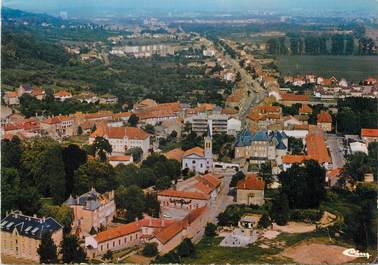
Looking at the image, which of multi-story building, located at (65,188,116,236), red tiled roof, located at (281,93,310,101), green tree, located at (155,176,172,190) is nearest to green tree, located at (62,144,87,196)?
multi-story building, located at (65,188,116,236)

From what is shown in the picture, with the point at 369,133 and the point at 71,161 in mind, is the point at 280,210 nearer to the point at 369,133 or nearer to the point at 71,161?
the point at 71,161

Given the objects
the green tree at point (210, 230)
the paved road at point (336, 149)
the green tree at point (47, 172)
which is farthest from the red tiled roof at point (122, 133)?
the green tree at point (210, 230)

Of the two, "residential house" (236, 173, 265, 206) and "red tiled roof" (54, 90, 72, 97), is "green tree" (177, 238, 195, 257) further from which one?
"red tiled roof" (54, 90, 72, 97)

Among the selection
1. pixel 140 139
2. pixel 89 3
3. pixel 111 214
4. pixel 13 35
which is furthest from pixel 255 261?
pixel 13 35

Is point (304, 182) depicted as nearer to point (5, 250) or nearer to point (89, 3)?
point (5, 250)

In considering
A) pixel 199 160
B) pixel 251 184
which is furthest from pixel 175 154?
pixel 251 184

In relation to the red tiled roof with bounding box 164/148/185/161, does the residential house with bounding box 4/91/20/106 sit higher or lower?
higher
